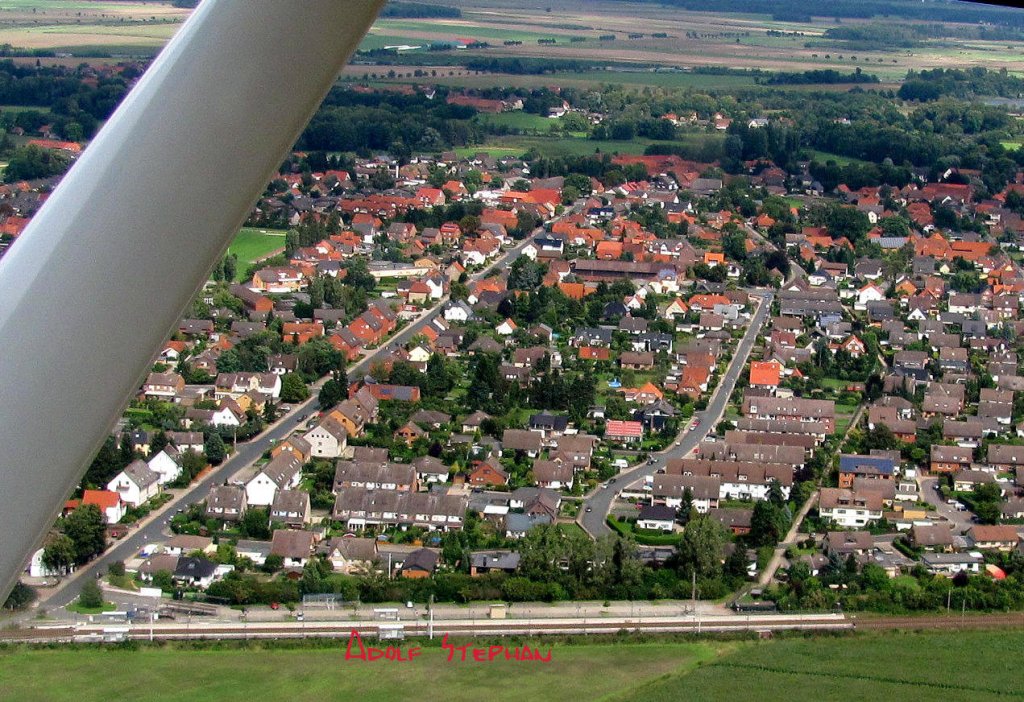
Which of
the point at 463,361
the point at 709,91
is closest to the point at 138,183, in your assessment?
the point at 463,361

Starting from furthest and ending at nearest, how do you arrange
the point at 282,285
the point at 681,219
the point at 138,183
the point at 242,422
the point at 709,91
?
1. the point at 709,91
2. the point at 681,219
3. the point at 282,285
4. the point at 242,422
5. the point at 138,183

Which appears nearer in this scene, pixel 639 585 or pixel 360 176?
pixel 639 585

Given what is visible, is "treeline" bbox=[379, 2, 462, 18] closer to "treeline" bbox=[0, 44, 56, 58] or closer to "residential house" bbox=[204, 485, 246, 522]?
"treeline" bbox=[0, 44, 56, 58]

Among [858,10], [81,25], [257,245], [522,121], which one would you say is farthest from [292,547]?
[858,10]

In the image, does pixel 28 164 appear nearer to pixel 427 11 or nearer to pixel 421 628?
pixel 421 628

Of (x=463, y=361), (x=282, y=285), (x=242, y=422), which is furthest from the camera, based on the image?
(x=282, y=285)

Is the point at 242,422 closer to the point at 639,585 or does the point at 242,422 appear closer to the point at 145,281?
the point at 639,585
